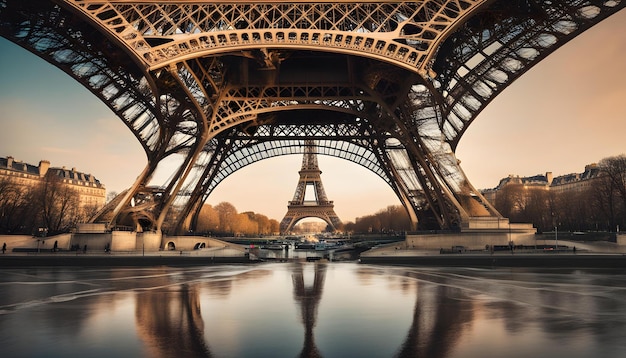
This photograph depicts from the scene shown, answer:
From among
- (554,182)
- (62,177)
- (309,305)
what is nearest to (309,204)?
(62,177)

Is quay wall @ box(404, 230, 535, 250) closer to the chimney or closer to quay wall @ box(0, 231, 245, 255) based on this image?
quay wall @ box(0, 231, 245, 255)

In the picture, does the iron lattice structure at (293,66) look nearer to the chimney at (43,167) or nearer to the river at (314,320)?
the river at (314,320)

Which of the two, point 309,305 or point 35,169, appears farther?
point 35,169

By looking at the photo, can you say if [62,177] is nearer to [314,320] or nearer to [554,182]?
[314,320]

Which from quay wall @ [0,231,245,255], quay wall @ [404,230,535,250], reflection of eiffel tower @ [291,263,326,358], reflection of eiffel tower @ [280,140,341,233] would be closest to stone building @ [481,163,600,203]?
reflection of eiffel tower @ [280,140,341,233]

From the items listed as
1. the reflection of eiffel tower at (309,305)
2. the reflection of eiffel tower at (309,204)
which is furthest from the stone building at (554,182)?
the reflection of eiffel tower at (309,305)

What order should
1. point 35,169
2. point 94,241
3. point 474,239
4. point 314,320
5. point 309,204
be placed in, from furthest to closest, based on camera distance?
point 309,204 < point 35,169 < point 94,241 < point 474,239 < point 314,320

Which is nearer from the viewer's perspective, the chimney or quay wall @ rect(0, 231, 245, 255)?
quay wall @ rect(0, 231, 245, 255)
